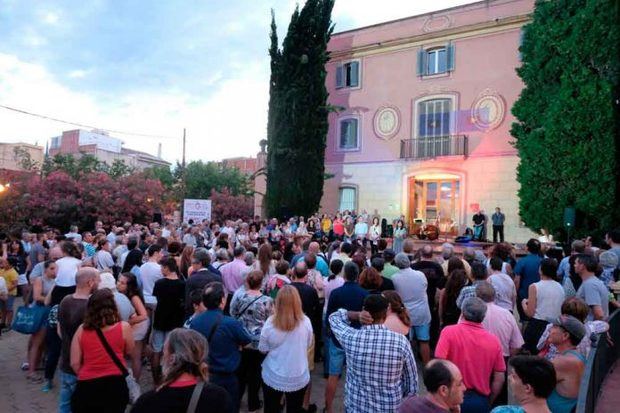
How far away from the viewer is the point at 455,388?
8.29 ft

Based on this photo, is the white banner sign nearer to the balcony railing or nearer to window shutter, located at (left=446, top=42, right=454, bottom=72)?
the balcony railing

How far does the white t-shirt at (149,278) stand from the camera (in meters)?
6.16

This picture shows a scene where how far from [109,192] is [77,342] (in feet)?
57.6

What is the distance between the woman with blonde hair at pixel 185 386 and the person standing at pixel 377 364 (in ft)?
4.01

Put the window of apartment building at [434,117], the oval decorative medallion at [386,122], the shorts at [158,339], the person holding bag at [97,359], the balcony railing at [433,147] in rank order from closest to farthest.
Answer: the person holding bag at [97,359]
the shorts at [158,339]
the balcony railing at [433,147]
the window of apartment building at [434,117]
the oval decorative medallion at [386,122]

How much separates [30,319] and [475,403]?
5.34 meters

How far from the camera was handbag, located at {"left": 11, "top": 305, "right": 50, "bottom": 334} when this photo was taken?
231 inches

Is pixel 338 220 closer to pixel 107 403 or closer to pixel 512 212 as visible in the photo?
pixel 512 212

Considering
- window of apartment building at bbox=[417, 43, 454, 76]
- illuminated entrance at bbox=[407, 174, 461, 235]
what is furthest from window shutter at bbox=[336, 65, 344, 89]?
illuminated entrance at bbox=[407, 174, 461, 235]

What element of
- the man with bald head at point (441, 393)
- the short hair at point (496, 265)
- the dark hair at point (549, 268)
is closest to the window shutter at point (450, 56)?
the short hair at point (496, 265)

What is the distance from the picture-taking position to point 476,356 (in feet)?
11.6

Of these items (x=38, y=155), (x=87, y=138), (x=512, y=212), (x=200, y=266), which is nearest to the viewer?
(x=200, y=266)

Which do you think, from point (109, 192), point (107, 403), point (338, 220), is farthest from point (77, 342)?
point (109, 192)

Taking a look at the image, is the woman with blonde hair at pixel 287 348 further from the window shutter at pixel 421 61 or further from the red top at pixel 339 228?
the window shutter at pixel 421 61
